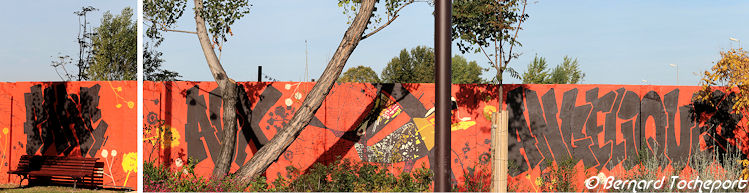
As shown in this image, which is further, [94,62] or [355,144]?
[94,62]

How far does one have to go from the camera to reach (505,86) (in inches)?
438

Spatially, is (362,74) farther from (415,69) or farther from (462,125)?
(462,125)

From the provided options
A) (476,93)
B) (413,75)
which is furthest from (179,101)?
(413,75)

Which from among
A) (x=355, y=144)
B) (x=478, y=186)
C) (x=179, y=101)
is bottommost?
(x=478, y=186)

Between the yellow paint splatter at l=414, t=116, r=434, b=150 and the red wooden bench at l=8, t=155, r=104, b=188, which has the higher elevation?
the yellow paint splatter at l=414, t=116, r=434, b=150

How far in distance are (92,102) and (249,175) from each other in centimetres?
377

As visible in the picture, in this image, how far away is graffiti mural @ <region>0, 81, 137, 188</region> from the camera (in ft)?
37.7

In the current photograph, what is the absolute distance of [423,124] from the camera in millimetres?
10953

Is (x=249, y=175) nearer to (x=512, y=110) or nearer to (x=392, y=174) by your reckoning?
(x=392, y=174)

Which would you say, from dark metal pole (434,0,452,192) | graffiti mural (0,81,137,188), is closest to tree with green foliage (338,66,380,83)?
graffiti mural (0,81,137,188)

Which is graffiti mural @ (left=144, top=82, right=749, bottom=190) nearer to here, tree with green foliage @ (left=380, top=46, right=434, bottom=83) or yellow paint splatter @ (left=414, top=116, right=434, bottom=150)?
yellow paint splatter @ (left=414, top=116, right=434, bottom=150)

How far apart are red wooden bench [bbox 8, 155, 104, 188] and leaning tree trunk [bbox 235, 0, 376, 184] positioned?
3649 mm

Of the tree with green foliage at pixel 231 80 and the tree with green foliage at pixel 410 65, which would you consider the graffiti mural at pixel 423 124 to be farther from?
the tree with green foliage at pixel 410 65

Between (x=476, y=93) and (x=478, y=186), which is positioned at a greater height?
(x=476, y=93)
